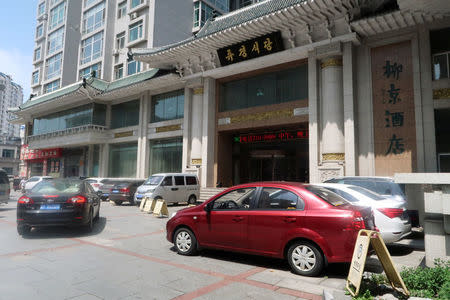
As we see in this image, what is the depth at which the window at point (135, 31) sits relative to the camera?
1134 inches

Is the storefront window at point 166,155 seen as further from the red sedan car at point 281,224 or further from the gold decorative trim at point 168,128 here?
the red sedan car at point 281,224

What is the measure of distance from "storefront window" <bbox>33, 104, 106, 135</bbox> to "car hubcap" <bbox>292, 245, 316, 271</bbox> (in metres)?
27.3

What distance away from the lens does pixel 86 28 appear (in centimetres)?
3594

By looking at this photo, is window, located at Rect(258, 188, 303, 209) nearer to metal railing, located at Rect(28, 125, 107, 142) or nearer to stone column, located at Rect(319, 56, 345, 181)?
stone column, located at Rect(319, 56, 345, 181)

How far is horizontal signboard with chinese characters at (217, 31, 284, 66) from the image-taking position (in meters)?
16.5

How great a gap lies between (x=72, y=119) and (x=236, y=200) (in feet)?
99.2

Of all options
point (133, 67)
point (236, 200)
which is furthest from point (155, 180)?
point (133, 67)

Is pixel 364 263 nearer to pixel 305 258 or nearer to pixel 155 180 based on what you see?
pixel 305 258

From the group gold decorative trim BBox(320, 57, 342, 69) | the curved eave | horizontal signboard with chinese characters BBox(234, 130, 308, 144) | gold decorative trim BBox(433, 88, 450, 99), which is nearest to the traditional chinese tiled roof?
Result: the curved eave

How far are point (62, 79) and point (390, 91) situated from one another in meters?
37.2

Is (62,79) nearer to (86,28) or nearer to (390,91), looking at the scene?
(86,28)

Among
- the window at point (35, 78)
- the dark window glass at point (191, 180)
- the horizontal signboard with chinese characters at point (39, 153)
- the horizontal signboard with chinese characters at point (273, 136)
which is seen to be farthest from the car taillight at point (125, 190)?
the window at point (35, 78)

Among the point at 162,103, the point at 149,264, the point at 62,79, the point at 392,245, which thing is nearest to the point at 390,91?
the point at 392,245

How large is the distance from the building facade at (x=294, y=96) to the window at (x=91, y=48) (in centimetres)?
735
